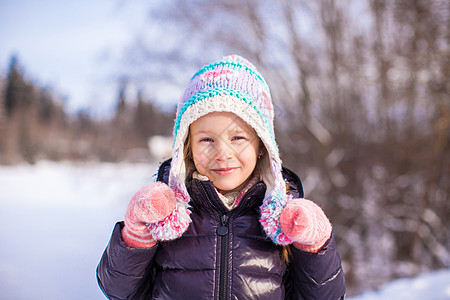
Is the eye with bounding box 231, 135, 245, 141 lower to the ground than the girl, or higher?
higher

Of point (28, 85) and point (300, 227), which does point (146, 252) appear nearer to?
point (300, 227)

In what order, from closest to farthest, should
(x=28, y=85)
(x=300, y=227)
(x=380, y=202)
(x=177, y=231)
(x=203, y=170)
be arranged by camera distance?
(x=300, y=227) < (x=177, y=231) < (x=203, y=170) < (x=28, y=85) < (x=380, y=202)

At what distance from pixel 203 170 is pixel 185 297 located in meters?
0.45

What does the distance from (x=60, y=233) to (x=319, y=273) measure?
9.38 feet

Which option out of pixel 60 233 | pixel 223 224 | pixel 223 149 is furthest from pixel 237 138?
pixel 60 233

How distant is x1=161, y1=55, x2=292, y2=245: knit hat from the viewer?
109 cm

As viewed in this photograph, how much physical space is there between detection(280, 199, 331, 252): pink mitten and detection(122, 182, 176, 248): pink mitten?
1.28 ft

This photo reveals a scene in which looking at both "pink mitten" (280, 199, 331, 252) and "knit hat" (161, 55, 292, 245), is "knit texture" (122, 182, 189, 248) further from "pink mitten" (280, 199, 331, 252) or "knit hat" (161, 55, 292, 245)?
"pink mitten" (280, 199, 331, 252)

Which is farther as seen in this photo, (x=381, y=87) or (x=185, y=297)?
(x=381, y=87)

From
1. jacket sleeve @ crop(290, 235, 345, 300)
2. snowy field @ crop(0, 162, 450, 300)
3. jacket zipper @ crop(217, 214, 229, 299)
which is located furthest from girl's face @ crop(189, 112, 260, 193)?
snowy field @ crop(0, 162, 450, 300)

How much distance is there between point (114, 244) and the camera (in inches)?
40.1

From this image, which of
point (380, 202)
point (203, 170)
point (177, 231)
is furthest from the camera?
point (380, 202)

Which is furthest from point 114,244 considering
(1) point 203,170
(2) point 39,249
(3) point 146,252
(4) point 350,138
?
(4) point 350,138

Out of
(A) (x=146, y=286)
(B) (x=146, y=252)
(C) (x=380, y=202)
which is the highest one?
(B) (x=146, y=252)
